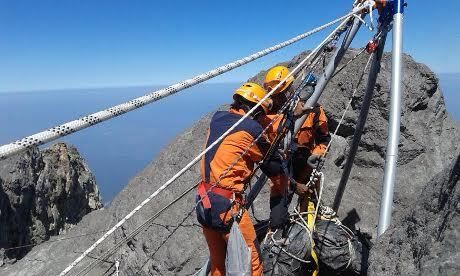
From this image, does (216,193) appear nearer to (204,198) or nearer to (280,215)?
(204,198)

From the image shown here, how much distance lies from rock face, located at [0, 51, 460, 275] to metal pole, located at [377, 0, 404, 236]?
497 cm

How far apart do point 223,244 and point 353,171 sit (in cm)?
636

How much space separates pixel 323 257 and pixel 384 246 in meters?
2.74

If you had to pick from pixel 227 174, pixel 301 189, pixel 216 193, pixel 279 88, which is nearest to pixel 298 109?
pixel 279 88

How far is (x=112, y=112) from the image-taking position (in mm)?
3279

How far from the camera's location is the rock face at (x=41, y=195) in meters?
25.4

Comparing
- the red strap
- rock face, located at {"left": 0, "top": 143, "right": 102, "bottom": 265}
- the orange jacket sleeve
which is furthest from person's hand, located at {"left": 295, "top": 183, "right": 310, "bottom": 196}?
rock face, located at {"left": 0, "top": 143, "right": 102, "bottom": 265}

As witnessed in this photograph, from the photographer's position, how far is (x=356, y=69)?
472 inches

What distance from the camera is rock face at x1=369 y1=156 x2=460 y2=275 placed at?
10.7 ft

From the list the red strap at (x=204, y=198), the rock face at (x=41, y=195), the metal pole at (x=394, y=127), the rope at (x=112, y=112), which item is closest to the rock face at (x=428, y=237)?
the metal pole at (x=394, y=127)

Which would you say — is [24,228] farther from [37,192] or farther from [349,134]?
[349,134]

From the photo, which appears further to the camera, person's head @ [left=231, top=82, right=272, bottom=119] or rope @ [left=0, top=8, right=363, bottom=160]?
person's head @ [left=231, top=82, right=272, bottom=119]

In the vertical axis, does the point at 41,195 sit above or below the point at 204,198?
below

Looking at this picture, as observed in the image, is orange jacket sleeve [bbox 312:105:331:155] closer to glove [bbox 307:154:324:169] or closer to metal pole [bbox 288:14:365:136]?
glove [bbox 307:154:324:169]
